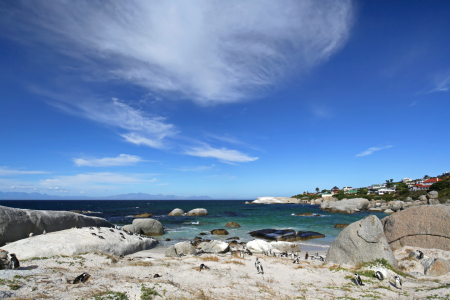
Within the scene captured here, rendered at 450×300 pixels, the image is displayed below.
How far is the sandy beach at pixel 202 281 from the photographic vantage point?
781 centimetres

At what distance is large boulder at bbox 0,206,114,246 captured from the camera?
14484 mm

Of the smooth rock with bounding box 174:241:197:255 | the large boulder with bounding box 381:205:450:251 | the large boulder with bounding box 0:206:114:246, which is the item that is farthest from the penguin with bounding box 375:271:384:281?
the large boulder with bounding box 0:206:114:246

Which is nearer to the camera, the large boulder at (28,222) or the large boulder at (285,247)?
the large boulder at (28,222)

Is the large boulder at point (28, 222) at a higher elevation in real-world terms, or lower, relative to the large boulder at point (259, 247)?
higher

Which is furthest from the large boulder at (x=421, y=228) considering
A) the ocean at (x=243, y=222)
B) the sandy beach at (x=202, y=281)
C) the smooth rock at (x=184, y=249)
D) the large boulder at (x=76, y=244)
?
the large boulder at (x=76, y=244)

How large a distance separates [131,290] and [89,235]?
1027 centimetres

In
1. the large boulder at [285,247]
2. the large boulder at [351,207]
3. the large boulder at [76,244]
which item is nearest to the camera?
the large boulder at [76,244]

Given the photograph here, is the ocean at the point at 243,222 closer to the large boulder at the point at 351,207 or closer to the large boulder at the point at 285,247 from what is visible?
the large boulder at the point at 285,247

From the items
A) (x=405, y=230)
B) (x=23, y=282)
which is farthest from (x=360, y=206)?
(x=23, y=282)

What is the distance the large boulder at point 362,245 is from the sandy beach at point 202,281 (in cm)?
73

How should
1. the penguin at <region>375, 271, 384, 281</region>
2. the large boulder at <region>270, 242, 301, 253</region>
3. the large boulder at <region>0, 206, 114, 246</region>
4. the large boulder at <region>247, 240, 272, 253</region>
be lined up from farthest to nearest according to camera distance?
the large boulder at <region>270, 242, 301, 253</region> → the large boulder at <region>247, 240, 272, 253</region> → the large boulder at <region>0, 206, 114, 246</region> → the penguin at <region>375, 271, 384, 281</region>

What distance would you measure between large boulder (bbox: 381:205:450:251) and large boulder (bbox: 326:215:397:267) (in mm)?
3758

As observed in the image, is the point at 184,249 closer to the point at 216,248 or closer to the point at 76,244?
the point at 216,248

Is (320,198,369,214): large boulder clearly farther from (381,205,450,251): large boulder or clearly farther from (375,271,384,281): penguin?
(375,271,384,281): penguin
